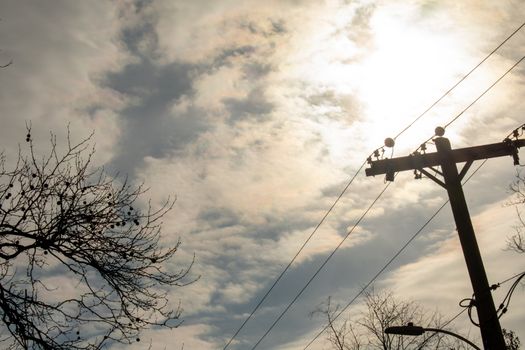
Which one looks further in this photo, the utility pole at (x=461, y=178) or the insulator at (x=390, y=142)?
the insulator at (x=390, y=142)

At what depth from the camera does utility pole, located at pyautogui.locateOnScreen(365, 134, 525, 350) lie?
854 cm

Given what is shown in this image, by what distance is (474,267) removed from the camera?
9.05m

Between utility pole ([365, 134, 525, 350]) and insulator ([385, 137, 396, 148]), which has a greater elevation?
insulator ([385, 137, 396, 148])

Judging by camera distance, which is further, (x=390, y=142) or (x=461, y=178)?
(x=390, y=142)

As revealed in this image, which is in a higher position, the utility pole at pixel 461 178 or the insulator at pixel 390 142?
the insulator at pixel 390 142

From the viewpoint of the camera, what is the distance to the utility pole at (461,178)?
28.0 ft

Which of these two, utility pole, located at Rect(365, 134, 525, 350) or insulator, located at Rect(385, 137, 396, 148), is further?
insulator, located at Rect(385, 137, 396, 148)

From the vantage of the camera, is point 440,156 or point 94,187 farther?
point 440,156

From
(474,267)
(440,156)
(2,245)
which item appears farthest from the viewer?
(440,156)

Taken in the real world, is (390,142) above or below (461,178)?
above

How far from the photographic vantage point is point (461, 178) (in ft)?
33.4

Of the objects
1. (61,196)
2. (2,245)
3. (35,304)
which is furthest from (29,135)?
(35,304)

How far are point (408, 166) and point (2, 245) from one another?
7681 millimetres

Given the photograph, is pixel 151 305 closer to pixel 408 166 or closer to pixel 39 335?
pixel 39 335
